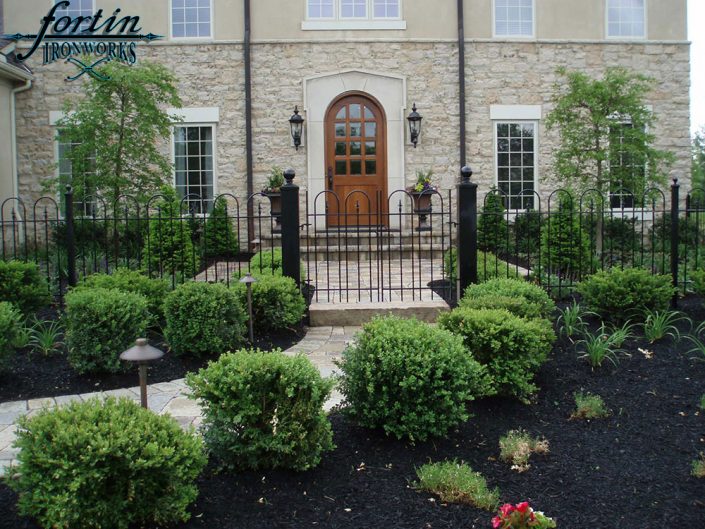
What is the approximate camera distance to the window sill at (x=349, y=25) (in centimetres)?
1240

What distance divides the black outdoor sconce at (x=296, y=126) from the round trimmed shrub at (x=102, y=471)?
387 inches

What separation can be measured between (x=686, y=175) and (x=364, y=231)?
6735 millimetres

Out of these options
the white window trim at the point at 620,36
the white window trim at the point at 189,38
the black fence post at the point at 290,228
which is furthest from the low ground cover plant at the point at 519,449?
the white window trim at the point at 620,36

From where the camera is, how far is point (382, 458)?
342 centimetres

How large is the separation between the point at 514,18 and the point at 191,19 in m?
6.32

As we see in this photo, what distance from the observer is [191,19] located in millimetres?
12453

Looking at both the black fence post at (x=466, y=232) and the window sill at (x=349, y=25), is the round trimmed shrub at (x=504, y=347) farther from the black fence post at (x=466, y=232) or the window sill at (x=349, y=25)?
the window sill at (x=349, y=25)

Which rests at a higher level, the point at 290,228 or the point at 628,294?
the point at 290,228

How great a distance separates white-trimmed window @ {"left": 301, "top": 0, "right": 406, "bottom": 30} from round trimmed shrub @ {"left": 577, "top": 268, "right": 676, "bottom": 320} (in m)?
8.19

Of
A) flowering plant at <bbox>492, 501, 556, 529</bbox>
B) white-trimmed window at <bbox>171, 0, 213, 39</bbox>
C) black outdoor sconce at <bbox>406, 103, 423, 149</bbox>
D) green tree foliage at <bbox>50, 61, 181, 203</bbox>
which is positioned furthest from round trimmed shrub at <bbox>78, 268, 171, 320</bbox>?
white-trimmed window at <bbox>171, 0, 213, 39</bbox>

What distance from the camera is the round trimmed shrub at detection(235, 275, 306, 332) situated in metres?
6.06

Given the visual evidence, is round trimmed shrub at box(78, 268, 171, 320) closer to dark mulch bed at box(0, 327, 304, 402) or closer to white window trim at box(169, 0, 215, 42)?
dark mulch bed at box(0, 327, 304, 402)

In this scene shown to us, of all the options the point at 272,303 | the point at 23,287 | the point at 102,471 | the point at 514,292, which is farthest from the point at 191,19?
the point at 102,471

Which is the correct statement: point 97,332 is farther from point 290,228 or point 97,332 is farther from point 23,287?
point 290,228
